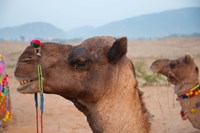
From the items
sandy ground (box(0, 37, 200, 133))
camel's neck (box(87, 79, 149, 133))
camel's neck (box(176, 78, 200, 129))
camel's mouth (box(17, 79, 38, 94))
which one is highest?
camel's mouth (box(17, 79, 38, 94))

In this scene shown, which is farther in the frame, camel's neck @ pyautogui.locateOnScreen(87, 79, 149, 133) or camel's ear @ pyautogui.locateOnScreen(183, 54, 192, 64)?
camel's ear @ pyautogui.locateOnScreen(183, 54, 192, 64)

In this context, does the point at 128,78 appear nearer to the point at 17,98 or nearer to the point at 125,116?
the point at 125,116

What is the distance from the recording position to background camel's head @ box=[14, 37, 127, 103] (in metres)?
2.78

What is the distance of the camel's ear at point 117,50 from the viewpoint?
9.07 feet

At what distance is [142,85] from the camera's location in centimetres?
1424

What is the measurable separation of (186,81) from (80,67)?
4043mm

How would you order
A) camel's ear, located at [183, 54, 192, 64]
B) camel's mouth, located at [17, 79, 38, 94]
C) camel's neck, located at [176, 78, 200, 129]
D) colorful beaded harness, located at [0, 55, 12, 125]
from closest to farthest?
camel's mouth, located at [17, 79, 38, 94], camel's neck, located at [176, 78, 200, 129], camel's ear, located at [183, 54, 192, 64], colorful beaded harness, located at [0, 55, 12, 125]

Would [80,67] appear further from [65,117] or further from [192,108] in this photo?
[65,117]

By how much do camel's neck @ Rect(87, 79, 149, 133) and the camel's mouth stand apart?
54 cm

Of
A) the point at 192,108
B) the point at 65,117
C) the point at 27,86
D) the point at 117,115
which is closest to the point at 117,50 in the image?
the point at 117,115

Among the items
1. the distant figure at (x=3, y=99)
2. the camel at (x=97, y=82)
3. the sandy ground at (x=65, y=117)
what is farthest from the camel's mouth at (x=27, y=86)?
the sandy ground at (x=65, y=117)

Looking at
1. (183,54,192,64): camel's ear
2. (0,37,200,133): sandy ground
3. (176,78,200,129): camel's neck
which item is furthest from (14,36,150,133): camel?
(0,37,200,133): sandy ground

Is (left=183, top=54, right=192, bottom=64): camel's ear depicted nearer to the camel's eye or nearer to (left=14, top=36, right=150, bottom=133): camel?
the camel's eye

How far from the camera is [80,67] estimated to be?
282cm
